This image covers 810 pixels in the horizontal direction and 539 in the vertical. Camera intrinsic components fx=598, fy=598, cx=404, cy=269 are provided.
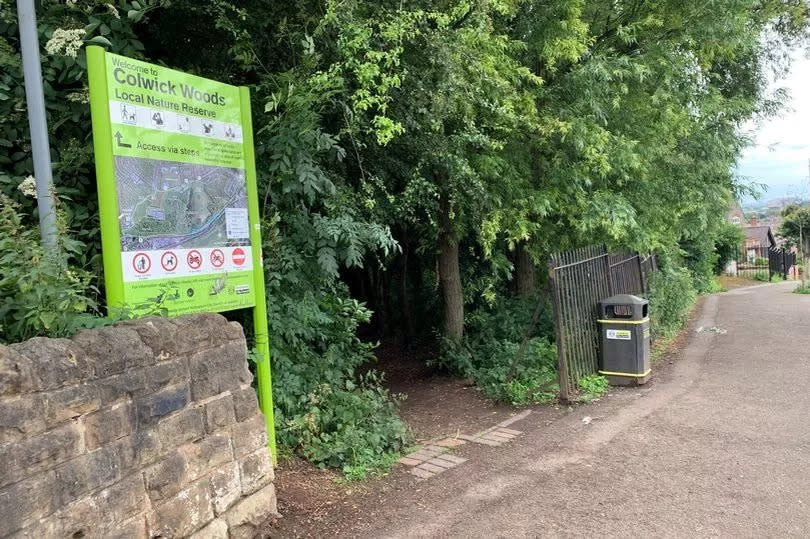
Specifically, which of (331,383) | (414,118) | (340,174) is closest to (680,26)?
(414,118)

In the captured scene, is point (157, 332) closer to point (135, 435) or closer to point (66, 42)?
point (135, 435)

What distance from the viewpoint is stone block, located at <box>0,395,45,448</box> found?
2.32 metres

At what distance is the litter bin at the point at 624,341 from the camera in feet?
24.5

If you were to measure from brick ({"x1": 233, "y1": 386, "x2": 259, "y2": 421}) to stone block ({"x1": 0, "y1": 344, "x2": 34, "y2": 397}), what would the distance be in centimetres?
133

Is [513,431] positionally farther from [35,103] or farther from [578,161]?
[35,103]

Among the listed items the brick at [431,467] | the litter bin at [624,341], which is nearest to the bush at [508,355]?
the litter bin at [624,341]

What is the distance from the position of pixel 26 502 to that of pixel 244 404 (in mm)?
1402

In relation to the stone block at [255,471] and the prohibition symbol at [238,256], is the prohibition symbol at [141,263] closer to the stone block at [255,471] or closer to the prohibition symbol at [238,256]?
the prohibition symbol at [238,256]

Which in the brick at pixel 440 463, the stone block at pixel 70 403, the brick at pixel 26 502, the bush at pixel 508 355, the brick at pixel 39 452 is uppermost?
the stone block at pixel 70 403

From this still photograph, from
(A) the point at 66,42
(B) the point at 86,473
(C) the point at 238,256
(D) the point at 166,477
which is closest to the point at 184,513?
(D) the point at 166,477

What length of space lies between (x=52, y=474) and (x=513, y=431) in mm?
4431

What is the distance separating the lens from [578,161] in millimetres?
7852

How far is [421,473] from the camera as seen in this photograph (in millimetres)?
4910

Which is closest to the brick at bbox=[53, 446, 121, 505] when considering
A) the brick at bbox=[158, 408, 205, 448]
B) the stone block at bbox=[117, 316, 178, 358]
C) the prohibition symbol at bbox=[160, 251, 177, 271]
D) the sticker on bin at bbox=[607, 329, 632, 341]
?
the brick at bbox=[158, 408, 205, 448]
